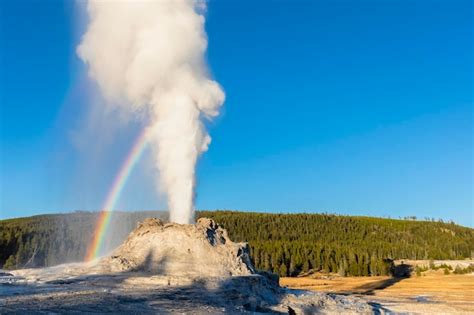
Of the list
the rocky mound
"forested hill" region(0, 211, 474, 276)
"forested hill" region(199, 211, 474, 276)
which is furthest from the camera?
"forested hill" region(199, 211, 474, 276)

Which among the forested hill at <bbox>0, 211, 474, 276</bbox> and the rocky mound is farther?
the forested hill at <bbox>0, 211, 474, 276</bbox>

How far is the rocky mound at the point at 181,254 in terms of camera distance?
3059 centimetres

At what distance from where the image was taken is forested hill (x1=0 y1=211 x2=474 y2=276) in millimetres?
76812

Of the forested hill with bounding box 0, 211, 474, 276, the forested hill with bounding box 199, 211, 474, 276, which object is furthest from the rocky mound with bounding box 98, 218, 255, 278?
the forested hill with bounding box 199, 211, 474, 276

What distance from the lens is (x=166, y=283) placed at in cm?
2788

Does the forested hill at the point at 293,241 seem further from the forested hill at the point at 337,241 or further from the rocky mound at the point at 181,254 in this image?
the rocky mound at the point at 181,254

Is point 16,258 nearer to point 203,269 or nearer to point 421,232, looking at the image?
point 203,269

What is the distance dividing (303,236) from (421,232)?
1896 inches

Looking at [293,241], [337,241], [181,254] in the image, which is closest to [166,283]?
[181,254]

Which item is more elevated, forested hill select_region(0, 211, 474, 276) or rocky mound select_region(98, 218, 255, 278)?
forested hill select_region(0, 211, 474, 276)

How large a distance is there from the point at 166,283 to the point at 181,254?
3.80 meters

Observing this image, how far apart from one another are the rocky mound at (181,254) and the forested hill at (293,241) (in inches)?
722

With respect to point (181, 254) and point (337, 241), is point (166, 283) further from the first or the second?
point (337, 241)

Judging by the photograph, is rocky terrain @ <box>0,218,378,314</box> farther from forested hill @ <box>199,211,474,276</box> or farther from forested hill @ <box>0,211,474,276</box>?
forested hill @ <box>199,211,474,276</box>
